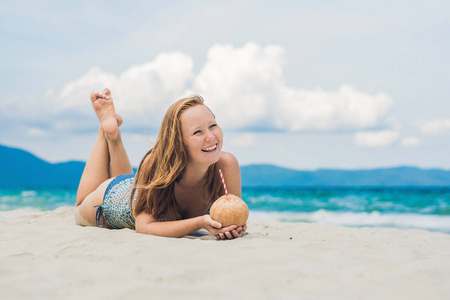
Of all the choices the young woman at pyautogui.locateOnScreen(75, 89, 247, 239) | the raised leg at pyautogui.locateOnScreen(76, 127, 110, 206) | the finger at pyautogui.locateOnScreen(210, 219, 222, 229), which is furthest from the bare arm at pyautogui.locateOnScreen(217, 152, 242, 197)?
the raised leg at pyautogui.locateOnScreen(76, 127, 110, 206)

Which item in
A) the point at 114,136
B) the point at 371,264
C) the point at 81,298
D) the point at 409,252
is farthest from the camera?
the point at 114,136

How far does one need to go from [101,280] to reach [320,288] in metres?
1.09

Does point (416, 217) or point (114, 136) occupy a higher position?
point (114, 136)

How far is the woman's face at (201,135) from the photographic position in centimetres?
333

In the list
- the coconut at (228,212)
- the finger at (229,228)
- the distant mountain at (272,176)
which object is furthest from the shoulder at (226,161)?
the distant mountain at (272,176)

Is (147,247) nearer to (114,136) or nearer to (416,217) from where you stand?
(114,136)

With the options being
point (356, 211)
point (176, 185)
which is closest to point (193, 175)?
point (176, 185)

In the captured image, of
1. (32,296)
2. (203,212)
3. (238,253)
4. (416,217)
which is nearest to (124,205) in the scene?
(203,212)

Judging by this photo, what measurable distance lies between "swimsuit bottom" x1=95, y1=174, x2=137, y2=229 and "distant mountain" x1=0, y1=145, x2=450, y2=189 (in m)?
37.0

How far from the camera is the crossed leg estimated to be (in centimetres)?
448

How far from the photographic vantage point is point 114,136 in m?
4.48

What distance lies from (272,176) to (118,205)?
38631 mm

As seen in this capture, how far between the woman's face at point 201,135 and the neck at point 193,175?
0.57ft

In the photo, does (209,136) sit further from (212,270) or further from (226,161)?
(212,270)
